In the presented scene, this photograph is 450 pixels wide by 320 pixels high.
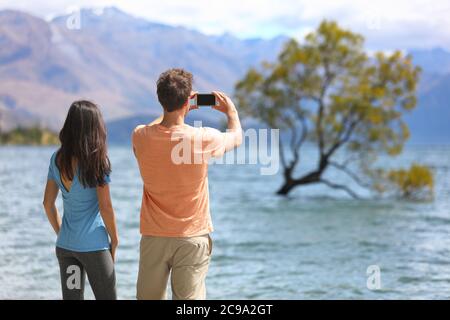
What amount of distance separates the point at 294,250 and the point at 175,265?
17725mm

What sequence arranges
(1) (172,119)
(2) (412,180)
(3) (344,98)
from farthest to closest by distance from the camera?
1. (2) (412,180)
2. (3) (344,98)
3. (1) (172,119)

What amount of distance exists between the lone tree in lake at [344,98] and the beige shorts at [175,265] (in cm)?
2809

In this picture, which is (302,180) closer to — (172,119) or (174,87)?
(172,119)

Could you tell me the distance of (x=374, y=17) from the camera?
54.7ft

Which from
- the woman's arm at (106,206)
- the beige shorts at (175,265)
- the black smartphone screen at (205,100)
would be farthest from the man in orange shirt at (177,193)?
the woman's arm at (106,206)

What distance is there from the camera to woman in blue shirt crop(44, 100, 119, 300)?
13.9ft

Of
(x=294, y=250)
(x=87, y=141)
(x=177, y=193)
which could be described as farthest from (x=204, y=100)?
(x=294, y=250)

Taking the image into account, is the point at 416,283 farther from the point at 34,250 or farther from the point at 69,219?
the point at 69,219

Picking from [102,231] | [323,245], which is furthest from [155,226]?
[323,245]

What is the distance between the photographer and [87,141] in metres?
4.22

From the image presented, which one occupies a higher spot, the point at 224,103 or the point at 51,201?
the point at 224,103

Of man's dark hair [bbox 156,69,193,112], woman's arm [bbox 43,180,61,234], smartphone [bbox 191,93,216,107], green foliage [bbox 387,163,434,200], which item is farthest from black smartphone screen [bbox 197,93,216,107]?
green foliage [bbox 387,163,434,200]

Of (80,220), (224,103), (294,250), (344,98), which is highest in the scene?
(344,98)

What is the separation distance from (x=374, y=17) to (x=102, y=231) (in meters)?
13.5
